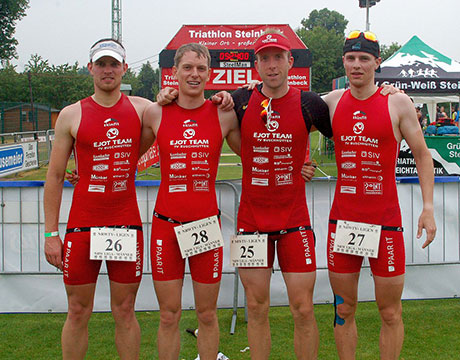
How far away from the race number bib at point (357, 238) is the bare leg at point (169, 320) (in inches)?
45.3

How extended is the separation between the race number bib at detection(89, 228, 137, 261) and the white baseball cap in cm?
117

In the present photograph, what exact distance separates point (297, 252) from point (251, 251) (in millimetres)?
315

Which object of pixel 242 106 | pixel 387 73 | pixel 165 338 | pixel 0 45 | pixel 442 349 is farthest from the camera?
pixel 0 45

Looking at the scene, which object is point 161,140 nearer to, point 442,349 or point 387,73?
point 442,349

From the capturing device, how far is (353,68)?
11.9ft

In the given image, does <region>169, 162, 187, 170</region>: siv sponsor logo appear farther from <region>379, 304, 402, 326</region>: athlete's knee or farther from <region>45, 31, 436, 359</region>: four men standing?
<region>379, 304, 402, 326</region>: athlete's knee

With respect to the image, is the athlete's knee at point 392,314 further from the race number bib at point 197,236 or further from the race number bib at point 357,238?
the race number bib at point 197,236

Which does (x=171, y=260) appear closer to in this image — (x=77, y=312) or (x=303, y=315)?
(x=77, y=312)

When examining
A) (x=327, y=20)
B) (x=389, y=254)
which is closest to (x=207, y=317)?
(x=389, y=254)

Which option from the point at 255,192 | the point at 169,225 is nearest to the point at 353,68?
the point at 255,192

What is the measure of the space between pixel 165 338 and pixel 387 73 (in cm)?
1221

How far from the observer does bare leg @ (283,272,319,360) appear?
3.55 meters

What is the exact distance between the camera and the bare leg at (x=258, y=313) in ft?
11.8

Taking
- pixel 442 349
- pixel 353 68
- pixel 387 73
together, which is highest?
pixel 387 73
